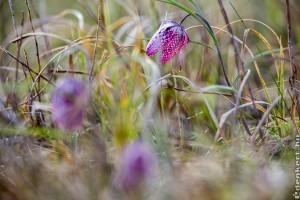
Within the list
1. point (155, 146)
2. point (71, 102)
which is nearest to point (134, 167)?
point (71, 102)

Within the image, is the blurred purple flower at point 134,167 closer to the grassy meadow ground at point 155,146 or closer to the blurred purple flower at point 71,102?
the grassy meadow ground at point 155,146

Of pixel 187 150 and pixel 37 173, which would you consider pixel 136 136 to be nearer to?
pixel 187 150

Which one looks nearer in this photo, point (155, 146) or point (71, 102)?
point (71, 102)

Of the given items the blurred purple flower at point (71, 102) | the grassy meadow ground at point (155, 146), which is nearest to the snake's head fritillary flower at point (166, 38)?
the grassy meadow ground at point (155, 146)

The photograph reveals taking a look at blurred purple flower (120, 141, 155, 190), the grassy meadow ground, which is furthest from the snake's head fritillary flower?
blurred purple flower (120, 141, 155, 190)

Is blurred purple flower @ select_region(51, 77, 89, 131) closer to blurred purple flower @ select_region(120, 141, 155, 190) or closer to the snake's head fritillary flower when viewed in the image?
blurred purple flower @ select_region(120, 141, 155, 190)

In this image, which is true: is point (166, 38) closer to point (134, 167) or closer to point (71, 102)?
point (71, 102)

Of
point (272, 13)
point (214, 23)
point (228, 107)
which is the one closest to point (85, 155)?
point (228, 107)
